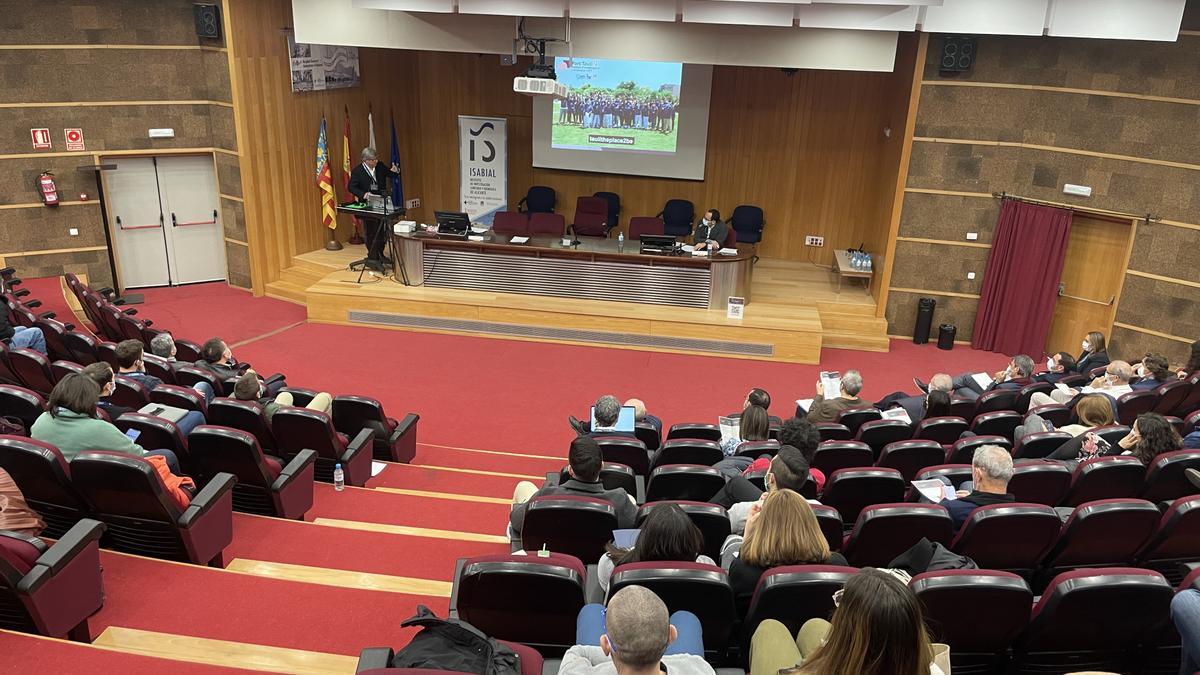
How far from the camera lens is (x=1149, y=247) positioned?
912 centimetres

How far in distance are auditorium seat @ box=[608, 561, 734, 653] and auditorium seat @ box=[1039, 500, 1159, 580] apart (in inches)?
72.6

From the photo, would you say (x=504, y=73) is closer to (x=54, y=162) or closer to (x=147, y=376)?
(x=54, y=162)

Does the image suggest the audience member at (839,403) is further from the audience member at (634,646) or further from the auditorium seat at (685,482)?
the audience member at (634,646)

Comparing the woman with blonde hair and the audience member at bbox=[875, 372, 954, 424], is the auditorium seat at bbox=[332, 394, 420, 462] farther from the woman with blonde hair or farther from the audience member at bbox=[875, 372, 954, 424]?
the audience member at bbox=[875, 372, 954, 424]

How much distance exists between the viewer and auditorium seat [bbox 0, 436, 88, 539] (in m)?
3.76

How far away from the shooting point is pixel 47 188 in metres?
10.3

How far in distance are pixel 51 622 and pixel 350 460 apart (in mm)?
2455

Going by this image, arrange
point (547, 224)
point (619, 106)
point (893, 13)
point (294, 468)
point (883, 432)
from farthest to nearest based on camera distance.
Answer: point (619, 106) → point (547, 224) → point (893, 13) → point (883, 432) → point (294, 468)

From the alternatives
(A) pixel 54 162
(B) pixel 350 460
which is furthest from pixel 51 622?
(A) pixel 54 162

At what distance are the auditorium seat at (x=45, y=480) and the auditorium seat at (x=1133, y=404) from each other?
22.9ft

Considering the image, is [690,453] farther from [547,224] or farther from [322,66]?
[322,66]

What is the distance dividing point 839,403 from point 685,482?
7.99 feet

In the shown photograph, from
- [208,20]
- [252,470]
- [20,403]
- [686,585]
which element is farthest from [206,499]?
[208,20]

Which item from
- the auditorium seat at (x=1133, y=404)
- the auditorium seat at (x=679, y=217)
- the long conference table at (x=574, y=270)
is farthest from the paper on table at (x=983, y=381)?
the auditorium seat at (x=679, y=217)
